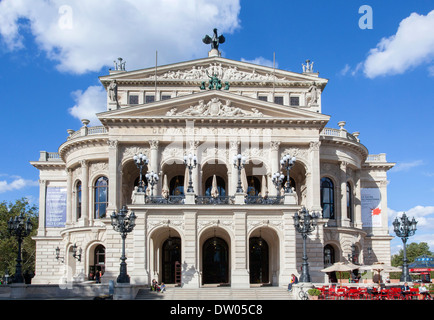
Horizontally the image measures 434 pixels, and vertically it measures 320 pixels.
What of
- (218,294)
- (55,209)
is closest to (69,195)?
(55,209)

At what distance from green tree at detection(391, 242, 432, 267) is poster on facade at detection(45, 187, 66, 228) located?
9180cm

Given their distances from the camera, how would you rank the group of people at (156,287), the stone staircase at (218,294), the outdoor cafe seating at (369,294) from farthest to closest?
the group of people at (156,287)
the stone staircase at (218,294)
the outdoor cafe seating at (369,294)

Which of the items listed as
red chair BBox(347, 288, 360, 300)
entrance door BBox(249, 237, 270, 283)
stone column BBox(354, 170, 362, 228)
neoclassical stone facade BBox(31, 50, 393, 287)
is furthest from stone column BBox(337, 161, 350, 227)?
red chair BBox(347, 288, 360, 300)

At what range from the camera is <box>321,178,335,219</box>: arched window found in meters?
56.1

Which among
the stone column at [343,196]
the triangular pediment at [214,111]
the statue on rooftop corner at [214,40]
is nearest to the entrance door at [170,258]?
the triangular pediment at [214,111]

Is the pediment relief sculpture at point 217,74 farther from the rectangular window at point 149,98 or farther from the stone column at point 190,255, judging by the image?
the stone column at point 190,255

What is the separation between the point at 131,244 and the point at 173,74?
812 inches

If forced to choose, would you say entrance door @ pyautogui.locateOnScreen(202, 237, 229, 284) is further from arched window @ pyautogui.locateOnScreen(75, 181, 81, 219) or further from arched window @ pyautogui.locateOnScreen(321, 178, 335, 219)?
arched window @ pyautogui.locateOnScreen(75, 181, 81, 219)

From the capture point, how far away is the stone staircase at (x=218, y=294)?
36.0 m

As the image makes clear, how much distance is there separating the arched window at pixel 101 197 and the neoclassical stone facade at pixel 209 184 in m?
0.11

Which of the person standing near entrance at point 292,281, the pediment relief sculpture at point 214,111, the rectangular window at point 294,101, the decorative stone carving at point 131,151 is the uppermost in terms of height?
the rectangular window at point 294,101
